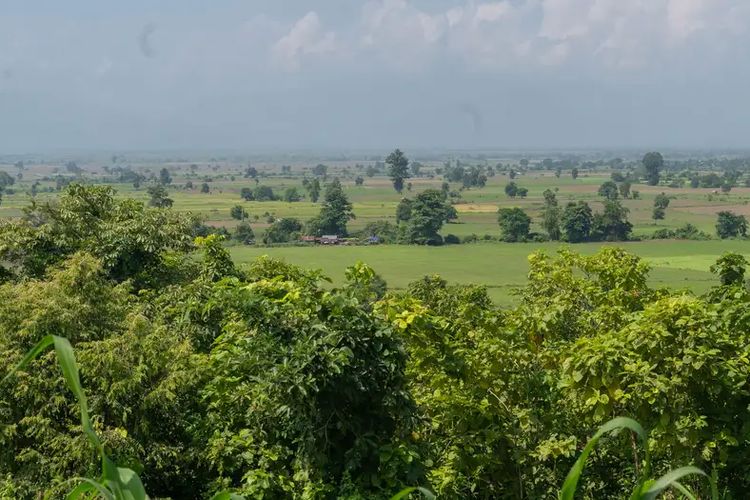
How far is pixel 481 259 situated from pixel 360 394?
1586 inches

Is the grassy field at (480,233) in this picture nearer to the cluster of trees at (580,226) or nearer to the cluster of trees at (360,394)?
the cluster of trees at (580,226)

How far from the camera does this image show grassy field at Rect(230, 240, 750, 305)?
122 ft

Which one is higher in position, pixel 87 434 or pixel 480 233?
pixel 87 434

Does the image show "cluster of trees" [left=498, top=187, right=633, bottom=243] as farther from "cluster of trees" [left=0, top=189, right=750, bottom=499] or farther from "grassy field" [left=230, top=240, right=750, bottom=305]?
"cluster of trees" [left=0, top=189, right=750, bottom=499]

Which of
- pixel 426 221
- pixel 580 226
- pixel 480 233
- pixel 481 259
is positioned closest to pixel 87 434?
pixel 481 259

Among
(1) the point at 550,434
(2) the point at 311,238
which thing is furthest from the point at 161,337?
(2) the point at 311,238

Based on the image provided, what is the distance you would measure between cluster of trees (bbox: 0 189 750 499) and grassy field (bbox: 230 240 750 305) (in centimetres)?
2536

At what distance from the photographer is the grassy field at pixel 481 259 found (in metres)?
37.3

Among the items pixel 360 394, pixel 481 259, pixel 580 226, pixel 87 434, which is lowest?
pixel 481 259

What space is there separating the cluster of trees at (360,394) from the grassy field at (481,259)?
998 inches

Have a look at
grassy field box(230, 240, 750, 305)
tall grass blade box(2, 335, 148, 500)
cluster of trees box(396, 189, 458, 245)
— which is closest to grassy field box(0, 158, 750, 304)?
grassy field box(230, 240, 750, 305)

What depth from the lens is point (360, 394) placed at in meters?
5.81

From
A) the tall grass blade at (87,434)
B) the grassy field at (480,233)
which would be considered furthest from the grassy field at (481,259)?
the tall grass blade at (87,434)

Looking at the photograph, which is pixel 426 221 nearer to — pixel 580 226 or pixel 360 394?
pixel 580 226
